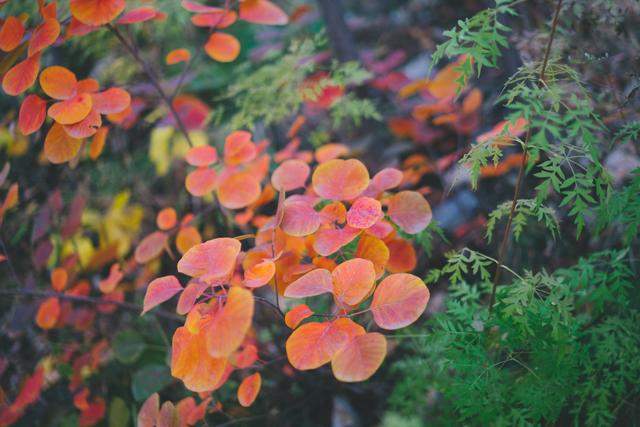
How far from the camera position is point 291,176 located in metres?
1.17

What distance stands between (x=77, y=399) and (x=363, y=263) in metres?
1.10

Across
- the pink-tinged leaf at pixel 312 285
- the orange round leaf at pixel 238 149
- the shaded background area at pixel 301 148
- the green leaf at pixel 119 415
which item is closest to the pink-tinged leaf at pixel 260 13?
the shaded background area at pixel 301 148

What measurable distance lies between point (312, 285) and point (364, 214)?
0.18 meters

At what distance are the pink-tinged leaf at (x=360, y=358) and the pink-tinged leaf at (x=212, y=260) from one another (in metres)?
0.24

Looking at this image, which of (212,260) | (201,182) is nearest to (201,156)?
(201,182)

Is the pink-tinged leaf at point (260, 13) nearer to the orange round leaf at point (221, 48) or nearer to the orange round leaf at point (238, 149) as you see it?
the orange round leaf at point (221, 48)

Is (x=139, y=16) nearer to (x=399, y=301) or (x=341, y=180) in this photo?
(x=341, y=180)

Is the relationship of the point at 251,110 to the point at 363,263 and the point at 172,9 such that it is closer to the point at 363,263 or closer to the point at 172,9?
the point at 172,9

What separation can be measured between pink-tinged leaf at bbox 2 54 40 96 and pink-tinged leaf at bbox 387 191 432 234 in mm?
829

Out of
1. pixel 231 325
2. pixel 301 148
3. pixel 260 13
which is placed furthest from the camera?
pixel 301 148

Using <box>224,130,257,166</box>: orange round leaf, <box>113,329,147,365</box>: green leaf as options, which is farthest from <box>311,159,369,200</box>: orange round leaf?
<box>113,329,147,365</box>: green leaf

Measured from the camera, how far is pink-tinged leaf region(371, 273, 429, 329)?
798 millimetres

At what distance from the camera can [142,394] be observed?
4.42 feet

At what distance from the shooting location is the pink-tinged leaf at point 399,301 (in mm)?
798
